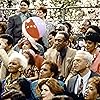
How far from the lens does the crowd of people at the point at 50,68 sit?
7754mm

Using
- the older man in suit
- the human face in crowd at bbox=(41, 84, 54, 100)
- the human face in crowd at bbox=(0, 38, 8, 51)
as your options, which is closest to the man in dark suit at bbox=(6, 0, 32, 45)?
Result: the human face in crowd at bbox=(0, 38, 8, 51)

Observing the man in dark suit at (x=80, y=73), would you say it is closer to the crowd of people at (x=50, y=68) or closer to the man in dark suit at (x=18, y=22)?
the crowd of people at (x=50, y=68)

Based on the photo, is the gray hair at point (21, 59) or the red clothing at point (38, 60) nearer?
the gray hair at point (21, 59)

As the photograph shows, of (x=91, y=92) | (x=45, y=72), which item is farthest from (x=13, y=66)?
(x=91, y=92)

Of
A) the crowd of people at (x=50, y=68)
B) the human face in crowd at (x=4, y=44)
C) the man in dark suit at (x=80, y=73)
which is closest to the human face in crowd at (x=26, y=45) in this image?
the crowd of people at (x=50, y=68)

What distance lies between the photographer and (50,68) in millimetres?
8508

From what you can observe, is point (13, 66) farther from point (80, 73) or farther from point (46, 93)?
point (46, 93)

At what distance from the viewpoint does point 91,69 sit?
348 inches

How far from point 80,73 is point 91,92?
804 mm

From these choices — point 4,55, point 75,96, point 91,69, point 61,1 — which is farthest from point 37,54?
point 61,1

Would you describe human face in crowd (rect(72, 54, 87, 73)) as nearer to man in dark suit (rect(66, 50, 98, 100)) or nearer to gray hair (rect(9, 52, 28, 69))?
man in dark suit (rect(66, 50, 98, 100))

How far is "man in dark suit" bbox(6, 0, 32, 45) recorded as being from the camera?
36.4 feet

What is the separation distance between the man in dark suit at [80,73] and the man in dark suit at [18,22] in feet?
8.82

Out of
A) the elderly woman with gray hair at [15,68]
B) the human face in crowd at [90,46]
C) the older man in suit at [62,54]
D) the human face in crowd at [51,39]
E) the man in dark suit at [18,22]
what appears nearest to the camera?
the elderly woman with gray hair at [15,68]
